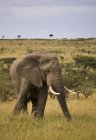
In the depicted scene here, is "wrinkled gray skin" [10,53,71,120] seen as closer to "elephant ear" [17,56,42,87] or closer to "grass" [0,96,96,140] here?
"elephant ear" [17,56,42,87]

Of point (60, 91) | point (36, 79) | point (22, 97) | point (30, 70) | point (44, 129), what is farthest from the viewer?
point (30, 70)

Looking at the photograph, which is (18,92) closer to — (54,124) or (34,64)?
(34,64)

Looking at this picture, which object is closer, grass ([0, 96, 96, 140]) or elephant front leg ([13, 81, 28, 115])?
grass ([0, 96, 96, 140])

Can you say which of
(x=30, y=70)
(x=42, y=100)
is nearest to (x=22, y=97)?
(x=42, y=100)

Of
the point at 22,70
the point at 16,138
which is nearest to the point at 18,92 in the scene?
the point at 22,70

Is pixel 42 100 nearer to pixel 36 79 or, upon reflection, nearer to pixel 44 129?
pixel 36 79

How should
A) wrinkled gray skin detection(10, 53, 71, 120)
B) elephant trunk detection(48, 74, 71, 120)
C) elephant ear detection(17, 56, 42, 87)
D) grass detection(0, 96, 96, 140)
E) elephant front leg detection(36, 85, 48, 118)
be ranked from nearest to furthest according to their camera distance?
grass detection(0, 96, 96, 140)
elephant trunk detection(48, 74, 71, 120)
wrinkled gray skin detection(10, 53, 71, 120)
elephant front leg detection(36, 85, 48, 118)
elephant ear detection(17, 56, 42, 87)

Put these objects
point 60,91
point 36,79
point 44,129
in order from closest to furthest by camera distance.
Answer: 1. point 44,129
2. point 60,91
3. point 36,79

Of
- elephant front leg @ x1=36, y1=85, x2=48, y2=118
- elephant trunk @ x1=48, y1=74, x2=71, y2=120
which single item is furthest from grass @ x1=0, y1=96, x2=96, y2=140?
elephant front leg @ x1=36, y1=85, x2=48, y2=118

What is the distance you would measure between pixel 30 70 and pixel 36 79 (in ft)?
1.60

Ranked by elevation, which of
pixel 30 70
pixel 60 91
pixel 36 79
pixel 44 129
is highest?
pixel 30 70

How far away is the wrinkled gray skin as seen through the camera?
42.4 feet

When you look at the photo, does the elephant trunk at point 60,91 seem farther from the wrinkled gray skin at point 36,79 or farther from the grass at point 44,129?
the grass at point 44,129

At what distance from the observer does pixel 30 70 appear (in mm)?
13641
